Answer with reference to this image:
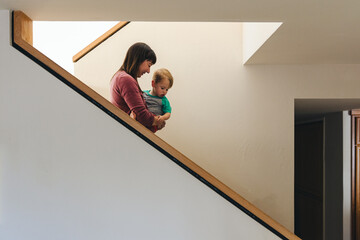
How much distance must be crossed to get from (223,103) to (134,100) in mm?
1574

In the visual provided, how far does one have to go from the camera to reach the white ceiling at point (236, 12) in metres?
1.85

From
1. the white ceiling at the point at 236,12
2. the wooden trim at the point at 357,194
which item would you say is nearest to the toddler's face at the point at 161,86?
the white ceiling at the point at 236,12

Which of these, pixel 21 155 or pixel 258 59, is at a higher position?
pixel 258 59

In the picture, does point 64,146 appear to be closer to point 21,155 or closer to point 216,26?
point 21,155

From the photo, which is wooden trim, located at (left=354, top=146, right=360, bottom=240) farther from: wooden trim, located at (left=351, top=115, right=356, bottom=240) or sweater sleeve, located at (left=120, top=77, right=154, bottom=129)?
sweater sleeve, located at (left=120, top=77, right=154, bottom=129)

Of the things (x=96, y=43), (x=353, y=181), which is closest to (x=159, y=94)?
(x=96, y=43)

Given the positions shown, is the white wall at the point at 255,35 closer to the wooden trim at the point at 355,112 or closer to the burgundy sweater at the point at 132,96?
the burgundy sweater at the point at 132,96

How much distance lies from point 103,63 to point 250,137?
1.64 metres

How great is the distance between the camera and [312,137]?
5.95m

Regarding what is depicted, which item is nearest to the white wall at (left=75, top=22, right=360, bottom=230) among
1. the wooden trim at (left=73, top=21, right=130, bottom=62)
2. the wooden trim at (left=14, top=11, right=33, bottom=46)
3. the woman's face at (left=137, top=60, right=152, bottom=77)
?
the wooden trim at (left=73, top=21, right=130, bottom=62)

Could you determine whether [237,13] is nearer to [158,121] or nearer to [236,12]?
[236,12]

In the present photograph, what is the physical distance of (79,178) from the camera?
6.37ft

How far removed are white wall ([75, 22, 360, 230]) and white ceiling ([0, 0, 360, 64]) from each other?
3.31 ft

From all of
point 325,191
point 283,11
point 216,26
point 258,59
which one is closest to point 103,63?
point 216,26
